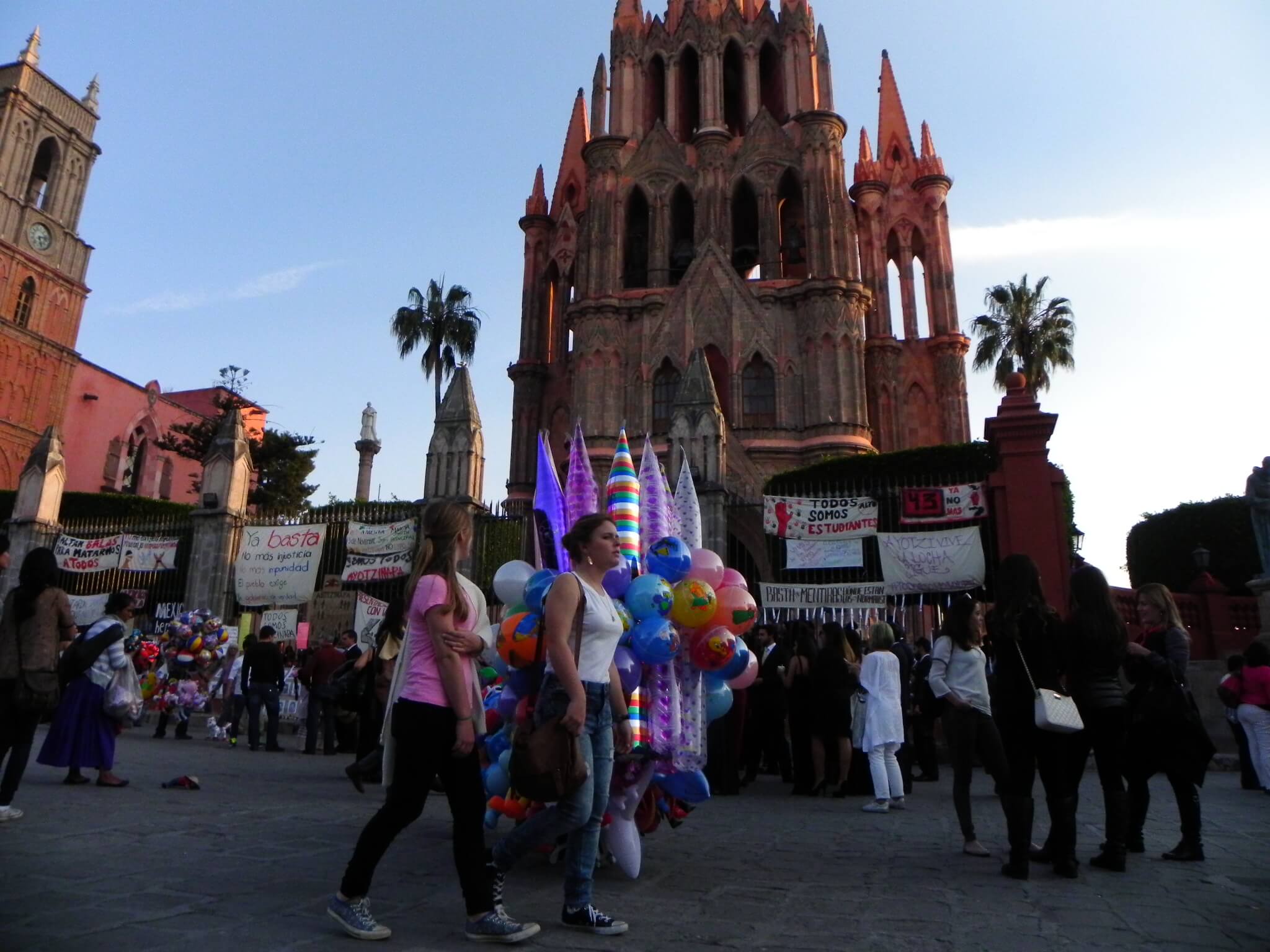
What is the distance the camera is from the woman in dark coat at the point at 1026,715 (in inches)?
189

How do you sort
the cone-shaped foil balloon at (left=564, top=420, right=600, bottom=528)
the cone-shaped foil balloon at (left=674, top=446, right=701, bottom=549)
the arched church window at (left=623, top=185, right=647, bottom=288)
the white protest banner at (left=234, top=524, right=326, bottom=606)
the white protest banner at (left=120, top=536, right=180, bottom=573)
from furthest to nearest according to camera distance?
the arched church window at (left=623, top=185, right=647, bottom=288)
the white protest banner at (left=120, top=536, right=180, bottom=573)
the white protest banner at (left=234, top=524, right=326, bottom=606)
the cone-shaped foil balloon at (left=674, top=446, right=701, bottom=549)
the cone-shaped foil balloon at (left=564, top=420, right=600, bottom=528)

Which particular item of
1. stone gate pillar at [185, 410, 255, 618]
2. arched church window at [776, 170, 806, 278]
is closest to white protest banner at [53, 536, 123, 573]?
stone gate pillar at [185, 410, 255, 618]

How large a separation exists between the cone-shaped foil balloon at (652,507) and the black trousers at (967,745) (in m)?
2.26

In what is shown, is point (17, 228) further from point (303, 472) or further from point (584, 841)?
point (584, 841)

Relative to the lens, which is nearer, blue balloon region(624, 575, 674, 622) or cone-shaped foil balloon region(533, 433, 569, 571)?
blue balloon region(624, 575, 674, 622)

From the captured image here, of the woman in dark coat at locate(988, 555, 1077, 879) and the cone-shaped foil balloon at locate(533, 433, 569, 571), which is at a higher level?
the cone-shaped foil balloon at locate(533, 433, 569, 571)

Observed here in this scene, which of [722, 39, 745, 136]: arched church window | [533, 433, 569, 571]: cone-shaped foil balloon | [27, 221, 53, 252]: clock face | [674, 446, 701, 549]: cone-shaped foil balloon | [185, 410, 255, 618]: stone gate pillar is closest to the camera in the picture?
[533, 433, 569, 571]: cone-shaped foil balloon

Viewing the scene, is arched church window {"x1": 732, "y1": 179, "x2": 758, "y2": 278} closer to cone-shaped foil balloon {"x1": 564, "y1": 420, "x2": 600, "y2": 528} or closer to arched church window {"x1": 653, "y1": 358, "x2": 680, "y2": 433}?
arched church window {"x1": 653, "y1": 358, "x2": 680, "y2": 433}

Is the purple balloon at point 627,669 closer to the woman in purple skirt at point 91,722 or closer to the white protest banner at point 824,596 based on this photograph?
the woman in purple skirt at point 91,722

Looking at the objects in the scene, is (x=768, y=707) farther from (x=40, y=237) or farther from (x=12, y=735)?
(x=40, y=237)

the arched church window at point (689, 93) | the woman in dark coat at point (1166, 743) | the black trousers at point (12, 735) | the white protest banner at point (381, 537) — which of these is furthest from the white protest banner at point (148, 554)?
the arched church window at point (689, 93)

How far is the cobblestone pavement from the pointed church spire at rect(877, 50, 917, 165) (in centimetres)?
3380

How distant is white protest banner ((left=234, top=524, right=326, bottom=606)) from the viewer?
19.0 m

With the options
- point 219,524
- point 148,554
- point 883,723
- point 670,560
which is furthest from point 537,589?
point 148,554
